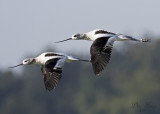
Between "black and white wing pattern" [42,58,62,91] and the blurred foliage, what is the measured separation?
26067 mm

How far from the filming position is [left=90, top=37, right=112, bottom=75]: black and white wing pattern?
3014 cm

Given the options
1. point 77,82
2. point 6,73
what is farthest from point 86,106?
point 6,73

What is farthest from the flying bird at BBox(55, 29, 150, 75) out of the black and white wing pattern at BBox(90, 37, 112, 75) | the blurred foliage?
the blurred foliage

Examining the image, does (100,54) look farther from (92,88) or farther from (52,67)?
(92,88)

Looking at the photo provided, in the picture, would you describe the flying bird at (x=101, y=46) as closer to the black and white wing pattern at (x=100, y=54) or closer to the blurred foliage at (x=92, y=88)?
the black and white wing pattern at (x=100, y=54)

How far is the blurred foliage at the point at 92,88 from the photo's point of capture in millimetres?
61719

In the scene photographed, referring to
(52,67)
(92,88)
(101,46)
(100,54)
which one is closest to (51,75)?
(52,67)

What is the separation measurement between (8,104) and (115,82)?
798cm

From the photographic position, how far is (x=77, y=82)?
230ft

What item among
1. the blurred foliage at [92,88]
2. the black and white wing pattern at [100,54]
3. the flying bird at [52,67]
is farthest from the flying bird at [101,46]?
the blurred foliage at [92,88]

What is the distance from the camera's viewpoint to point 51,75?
30578mm

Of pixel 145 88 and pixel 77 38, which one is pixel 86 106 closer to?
pixel 145 88

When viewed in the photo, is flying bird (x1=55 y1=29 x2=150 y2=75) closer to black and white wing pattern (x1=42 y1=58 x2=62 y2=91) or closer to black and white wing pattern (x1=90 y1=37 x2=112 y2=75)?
black and white wing pattern (x1=90 y1=37 x2=112 y2=75)

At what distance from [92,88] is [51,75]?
36998 mm
